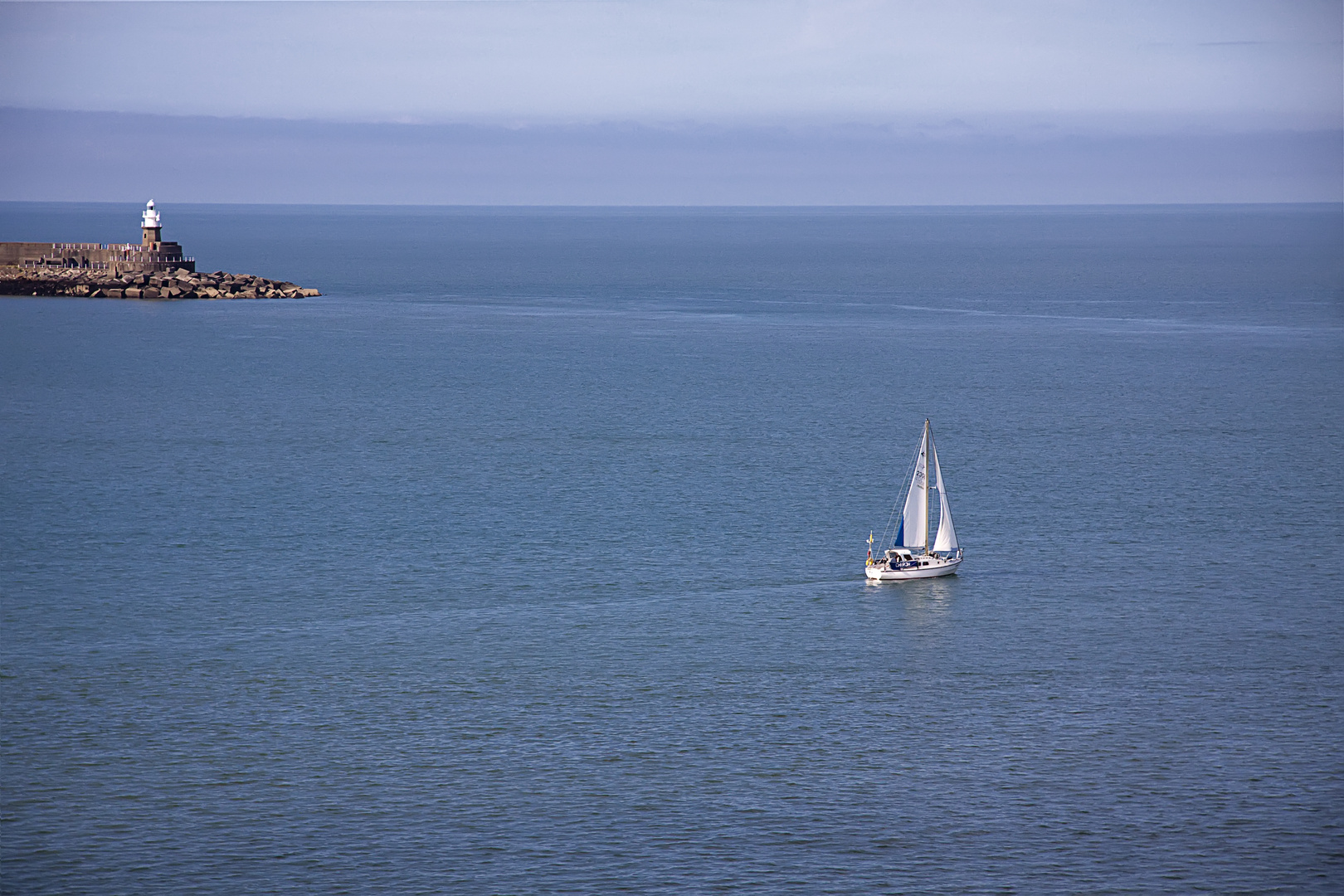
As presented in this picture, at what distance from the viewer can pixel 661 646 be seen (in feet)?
166

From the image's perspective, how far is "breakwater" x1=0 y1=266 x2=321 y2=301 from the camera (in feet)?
564

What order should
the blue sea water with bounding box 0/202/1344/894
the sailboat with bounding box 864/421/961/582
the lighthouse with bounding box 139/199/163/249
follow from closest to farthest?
the blue sea water with bounding box 0/202/1344/894 → the sailboat with bounding box 864/421/961/582 → the lighthouse with bounding box 139/199/163/249

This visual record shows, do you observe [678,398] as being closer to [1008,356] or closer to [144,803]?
[1008,356]

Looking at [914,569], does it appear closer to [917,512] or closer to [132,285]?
[917,512]

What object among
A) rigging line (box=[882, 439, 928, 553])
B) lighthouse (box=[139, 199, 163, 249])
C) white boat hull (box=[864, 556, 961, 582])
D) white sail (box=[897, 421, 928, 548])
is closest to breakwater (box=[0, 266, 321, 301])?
lighthouse (box=[139, 199, 163, 249])

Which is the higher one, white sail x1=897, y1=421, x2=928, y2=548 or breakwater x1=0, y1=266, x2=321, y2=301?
breakwater x1=0, y1=266, x2=321, y2=301

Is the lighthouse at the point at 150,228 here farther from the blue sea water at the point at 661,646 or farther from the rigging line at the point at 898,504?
the rigging line at the point at 898,504

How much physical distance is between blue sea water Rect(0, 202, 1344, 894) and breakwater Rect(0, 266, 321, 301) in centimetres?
6990

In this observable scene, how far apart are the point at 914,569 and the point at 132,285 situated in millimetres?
136321

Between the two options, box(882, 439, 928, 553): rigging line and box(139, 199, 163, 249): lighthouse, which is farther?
box(139, 199, 163, 249): lighthouse

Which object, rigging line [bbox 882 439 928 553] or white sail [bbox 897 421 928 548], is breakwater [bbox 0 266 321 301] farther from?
white sail [bbox 897 421 928 548]

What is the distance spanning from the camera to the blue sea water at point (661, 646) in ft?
121

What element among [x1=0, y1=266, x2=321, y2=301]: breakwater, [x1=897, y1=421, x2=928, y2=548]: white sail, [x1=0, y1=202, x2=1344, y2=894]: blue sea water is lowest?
[x1=0, y1=202, x2=1344, y2=894]: blue sea water

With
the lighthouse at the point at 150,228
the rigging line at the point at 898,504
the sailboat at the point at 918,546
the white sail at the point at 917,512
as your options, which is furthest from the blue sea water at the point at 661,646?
the lighthouse at the point at 150,228
